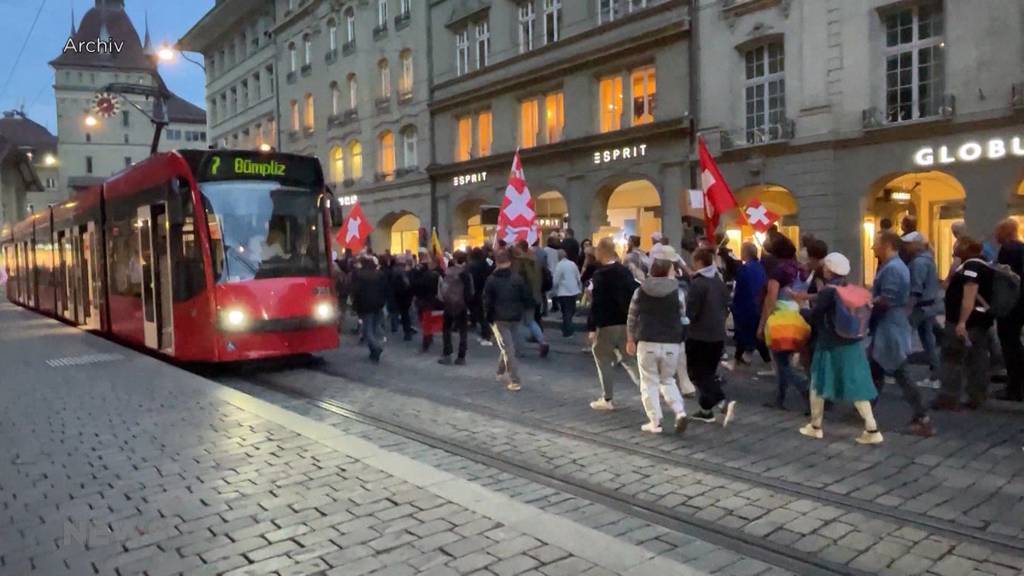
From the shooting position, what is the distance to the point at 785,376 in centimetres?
843

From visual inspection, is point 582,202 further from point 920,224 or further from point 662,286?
point 662,286

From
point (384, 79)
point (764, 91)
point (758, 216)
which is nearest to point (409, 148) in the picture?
point (384, 79)

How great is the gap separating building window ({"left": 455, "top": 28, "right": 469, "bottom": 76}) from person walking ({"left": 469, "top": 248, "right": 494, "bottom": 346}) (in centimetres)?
1709

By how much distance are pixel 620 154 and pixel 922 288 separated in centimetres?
1603

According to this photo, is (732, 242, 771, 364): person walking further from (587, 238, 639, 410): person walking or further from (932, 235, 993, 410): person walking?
(932, 235, 993, 410): person walking

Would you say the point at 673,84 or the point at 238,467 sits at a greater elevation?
the point at 673,84

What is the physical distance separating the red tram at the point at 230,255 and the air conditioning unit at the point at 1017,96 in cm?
1356

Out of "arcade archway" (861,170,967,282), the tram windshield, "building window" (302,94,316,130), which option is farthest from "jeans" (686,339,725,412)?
"building window" (302,94,316,130)

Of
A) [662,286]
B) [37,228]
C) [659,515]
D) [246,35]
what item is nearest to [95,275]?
[37,228]

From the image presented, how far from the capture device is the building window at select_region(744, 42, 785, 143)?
20.7 metres

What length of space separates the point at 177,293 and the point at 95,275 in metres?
5.63

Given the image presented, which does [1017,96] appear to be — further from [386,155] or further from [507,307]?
[386,155]

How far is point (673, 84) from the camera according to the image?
22.8 metres

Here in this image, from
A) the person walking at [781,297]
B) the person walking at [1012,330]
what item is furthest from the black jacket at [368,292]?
the person walking at [1012,330]
